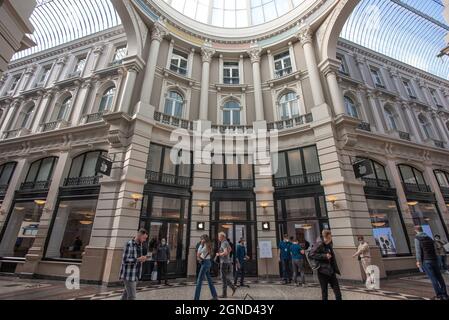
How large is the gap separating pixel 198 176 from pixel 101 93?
28.8 feet

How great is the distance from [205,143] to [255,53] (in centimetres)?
815

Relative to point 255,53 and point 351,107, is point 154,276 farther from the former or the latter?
point 351,107

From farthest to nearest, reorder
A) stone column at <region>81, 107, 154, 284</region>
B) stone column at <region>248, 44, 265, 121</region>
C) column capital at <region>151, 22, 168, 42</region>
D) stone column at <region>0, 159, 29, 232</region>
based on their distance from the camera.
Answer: column capital at <region>151, 22, 168, 42</region>, stone column at <region>248, 44, 265, 121</region>, stone column at <region>0, 159, 29, 232</region>, stone column at <region>81, 107, 154, 284</region>

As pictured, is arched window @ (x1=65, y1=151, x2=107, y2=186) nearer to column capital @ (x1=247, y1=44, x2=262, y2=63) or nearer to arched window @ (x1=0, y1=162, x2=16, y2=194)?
arched window @ (x1=0, y1=162, x2=16, y2=194)

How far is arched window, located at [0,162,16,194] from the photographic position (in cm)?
1334

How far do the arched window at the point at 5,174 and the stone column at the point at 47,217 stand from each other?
14.2ft

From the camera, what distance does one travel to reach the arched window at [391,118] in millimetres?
15207

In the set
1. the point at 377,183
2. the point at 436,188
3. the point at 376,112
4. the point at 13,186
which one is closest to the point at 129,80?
the point at 13,186

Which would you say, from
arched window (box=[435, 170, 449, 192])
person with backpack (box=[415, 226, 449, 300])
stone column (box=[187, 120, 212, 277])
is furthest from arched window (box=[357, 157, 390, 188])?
stone column (box=[187, 120, 212, 277])

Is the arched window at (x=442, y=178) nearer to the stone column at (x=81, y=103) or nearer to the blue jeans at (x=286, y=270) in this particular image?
the blue jeans at (x=286, y=270)

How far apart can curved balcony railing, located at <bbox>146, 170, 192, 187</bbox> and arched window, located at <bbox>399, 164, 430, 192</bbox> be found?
536 inches
